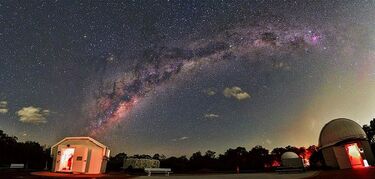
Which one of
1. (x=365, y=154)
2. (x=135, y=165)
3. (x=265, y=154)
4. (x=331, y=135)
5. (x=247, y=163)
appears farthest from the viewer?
(x=265, y=154)

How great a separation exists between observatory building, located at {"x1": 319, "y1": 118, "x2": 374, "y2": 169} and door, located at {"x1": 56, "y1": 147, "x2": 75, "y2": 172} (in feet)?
89.8

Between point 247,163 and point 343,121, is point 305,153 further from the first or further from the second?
point 343,121

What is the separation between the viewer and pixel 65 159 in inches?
982

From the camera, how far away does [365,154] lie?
28.5 metres

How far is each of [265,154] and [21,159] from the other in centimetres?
5780

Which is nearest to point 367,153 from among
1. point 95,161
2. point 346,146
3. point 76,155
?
point 346,146

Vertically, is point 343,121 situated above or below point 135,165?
above

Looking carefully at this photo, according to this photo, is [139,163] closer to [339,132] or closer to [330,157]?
[330,157]

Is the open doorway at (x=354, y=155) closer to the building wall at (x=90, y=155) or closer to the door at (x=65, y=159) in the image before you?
Answer: the building wall at (x=90, y=155)

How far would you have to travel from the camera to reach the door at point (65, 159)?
24641mm

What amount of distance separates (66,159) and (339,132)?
29.5 metres

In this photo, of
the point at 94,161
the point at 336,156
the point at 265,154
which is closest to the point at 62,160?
the point at 94,161

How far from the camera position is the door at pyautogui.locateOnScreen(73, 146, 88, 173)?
2428 cm

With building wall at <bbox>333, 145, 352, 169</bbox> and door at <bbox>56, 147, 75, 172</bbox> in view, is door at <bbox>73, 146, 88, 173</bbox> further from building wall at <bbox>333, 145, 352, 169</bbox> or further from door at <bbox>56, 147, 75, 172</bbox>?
building wall at <bbox>333, 145, 352, 169</bbox>
